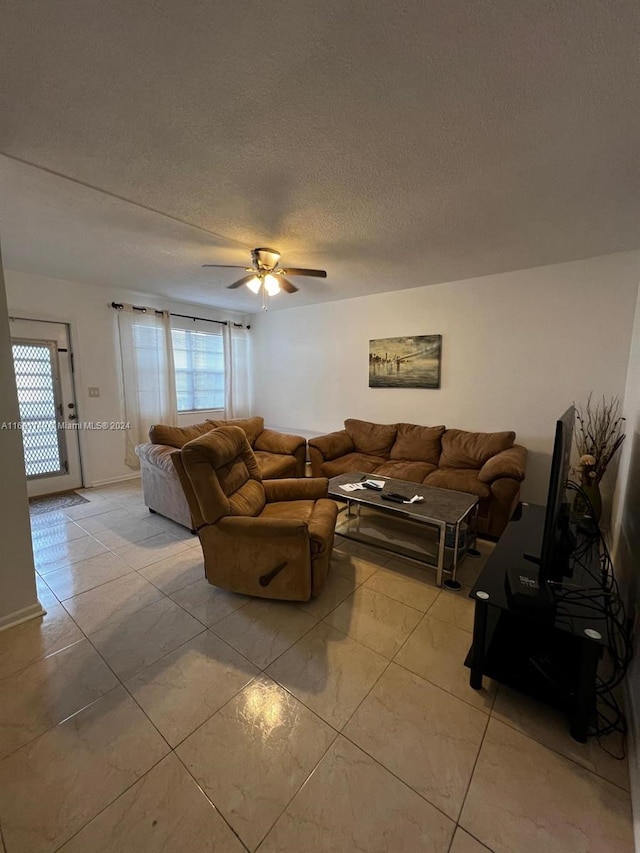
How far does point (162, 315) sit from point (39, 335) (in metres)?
1.44

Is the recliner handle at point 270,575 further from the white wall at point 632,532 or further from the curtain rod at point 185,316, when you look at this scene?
the curtain rod at point 185,316

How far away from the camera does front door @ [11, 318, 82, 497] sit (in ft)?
12.2

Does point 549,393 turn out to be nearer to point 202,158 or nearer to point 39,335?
point 202,158

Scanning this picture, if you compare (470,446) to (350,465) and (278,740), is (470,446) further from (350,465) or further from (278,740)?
(278,740)


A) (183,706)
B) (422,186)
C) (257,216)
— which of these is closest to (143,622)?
(183,706)

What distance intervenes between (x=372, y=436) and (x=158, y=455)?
2.43m

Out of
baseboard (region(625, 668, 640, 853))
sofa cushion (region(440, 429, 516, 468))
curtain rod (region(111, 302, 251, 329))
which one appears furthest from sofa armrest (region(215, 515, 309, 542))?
curtain rod (region(111, 302, 251, 329))

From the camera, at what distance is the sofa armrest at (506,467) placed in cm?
281

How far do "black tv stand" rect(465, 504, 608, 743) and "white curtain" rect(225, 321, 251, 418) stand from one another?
4869mm

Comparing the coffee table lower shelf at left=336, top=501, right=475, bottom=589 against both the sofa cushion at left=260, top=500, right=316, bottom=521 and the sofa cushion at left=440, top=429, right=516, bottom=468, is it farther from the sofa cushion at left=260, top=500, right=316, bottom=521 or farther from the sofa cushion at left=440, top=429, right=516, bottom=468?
the sofa cushion at left=440, top=429, right=516, bottom=468

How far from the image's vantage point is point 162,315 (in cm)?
472

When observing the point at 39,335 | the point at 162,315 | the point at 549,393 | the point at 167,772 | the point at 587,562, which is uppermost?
the point at 162,315

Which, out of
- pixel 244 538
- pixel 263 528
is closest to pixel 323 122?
pixel 263 528

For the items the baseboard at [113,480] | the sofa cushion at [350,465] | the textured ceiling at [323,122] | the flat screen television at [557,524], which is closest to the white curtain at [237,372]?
the baseboard at [113,480]
